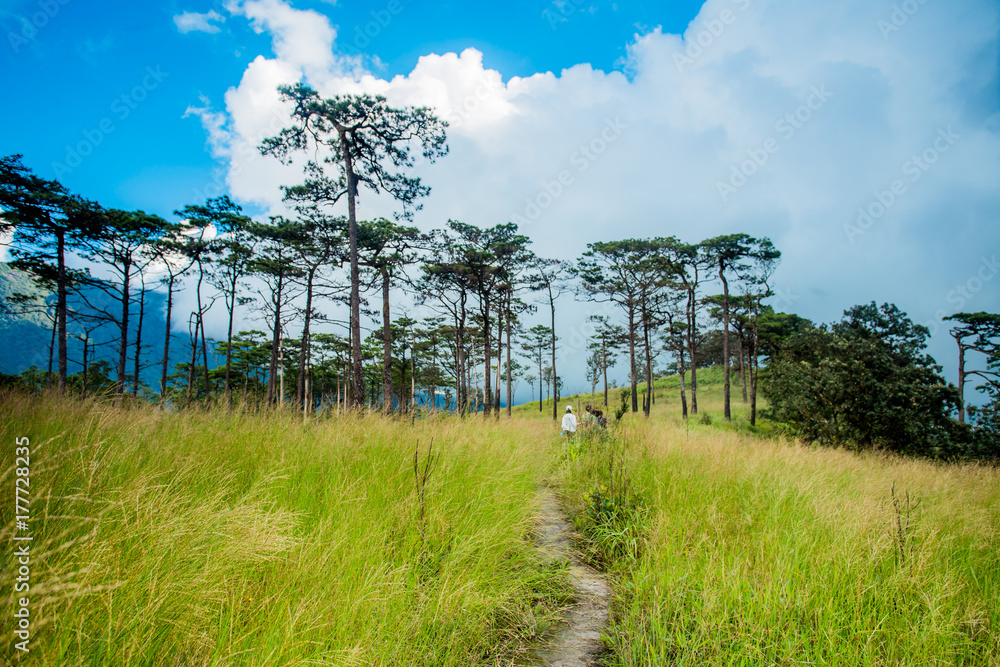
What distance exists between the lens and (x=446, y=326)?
29.7 m

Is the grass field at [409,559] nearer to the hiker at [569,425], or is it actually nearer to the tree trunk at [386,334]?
the hiker at [569,425]

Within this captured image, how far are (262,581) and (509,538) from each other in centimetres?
182

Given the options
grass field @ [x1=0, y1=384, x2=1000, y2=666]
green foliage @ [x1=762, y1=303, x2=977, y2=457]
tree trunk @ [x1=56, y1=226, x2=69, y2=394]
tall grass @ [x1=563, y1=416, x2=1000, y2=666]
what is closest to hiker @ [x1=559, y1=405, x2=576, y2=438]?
grass field @ [x1=0, y1=384, x2=1000, y2=666]

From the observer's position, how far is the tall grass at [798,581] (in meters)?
2.13

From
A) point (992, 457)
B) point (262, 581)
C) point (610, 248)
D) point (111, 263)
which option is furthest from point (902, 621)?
point (111, 263)

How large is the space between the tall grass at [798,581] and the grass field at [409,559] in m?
0.02

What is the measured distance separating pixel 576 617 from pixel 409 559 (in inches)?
49.9

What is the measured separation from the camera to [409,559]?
2527 mm

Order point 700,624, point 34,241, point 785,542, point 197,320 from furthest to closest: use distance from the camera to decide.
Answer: point 197,320
point 34,241
point 785,542
point 700,624

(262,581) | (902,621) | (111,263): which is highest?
(111,263)

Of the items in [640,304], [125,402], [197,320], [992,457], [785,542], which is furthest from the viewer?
[640,304]

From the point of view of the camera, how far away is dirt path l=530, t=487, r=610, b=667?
2271 mm

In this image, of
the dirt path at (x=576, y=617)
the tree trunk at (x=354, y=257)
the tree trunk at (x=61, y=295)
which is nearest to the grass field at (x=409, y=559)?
the dirt path at (x=576, y=617)

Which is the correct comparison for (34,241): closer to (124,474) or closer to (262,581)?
(124,474)
